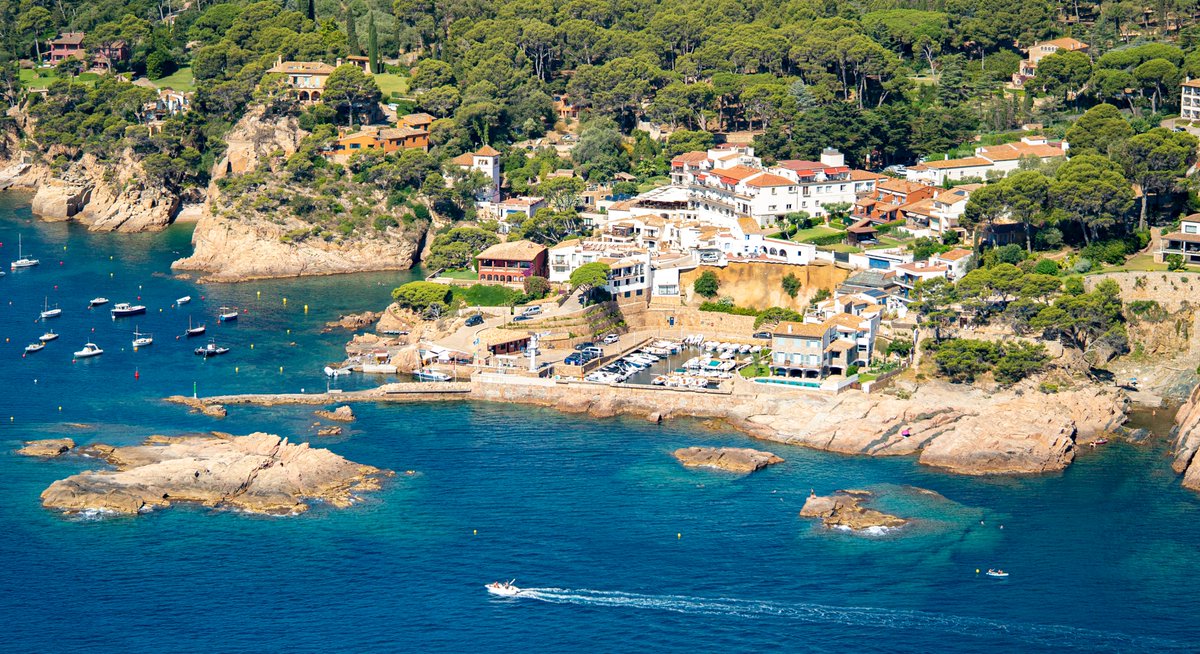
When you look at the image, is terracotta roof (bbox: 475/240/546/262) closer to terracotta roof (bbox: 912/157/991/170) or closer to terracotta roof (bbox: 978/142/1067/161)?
terracotta roof (bbox: 912/157/991/170)

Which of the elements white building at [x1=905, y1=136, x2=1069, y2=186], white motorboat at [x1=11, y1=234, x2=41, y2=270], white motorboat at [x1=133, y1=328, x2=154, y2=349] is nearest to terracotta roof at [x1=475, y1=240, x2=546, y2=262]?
white motorboat at [x1=133, y1=328, x2=154, y2=349]

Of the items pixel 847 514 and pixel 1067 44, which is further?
pixel 1067 44

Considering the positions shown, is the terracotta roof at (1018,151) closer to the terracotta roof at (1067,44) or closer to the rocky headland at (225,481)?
the terracotta roof at (1067,44)

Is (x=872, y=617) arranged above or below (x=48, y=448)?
below

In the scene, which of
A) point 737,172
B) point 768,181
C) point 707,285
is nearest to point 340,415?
point 707,285

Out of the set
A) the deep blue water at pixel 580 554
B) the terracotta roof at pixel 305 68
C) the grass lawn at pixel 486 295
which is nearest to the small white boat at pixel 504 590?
the deep blue water at pixel 580 554

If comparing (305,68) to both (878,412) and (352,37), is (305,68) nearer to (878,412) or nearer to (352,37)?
(352,37)
